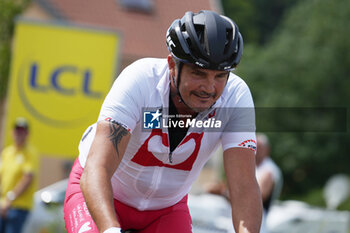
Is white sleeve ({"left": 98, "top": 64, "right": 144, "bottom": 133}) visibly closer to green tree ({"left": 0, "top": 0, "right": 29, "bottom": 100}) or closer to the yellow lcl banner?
the yellow lcl banner

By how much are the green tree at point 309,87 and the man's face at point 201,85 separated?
3596 cm

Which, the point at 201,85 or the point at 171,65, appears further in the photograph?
the point at 171,65

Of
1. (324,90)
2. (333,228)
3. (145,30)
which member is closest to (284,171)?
(324,90)

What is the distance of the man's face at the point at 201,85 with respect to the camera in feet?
10.9

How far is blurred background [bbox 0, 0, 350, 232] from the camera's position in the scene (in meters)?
11.2

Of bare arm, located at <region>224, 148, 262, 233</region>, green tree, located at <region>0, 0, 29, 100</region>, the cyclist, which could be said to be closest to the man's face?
the cyclist

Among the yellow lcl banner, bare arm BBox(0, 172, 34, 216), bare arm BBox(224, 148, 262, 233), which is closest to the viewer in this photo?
bare arm BBox(224, 148, 262, 233)

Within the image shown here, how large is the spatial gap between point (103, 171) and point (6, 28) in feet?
49.7

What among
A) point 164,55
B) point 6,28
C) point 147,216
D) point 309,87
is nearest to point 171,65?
point 147,216

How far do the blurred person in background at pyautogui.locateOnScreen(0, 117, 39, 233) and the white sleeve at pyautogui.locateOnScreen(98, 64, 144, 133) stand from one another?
5.95 m

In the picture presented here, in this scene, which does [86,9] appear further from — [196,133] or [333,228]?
[196,133]

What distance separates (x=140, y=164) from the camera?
379cm

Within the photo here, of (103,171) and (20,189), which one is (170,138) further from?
(20,189)

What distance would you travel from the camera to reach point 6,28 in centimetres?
1753
